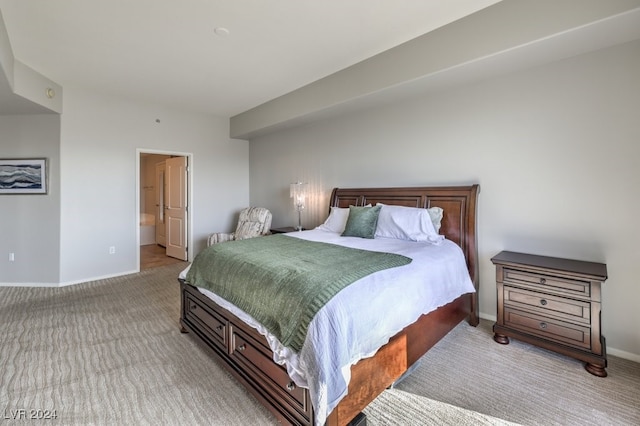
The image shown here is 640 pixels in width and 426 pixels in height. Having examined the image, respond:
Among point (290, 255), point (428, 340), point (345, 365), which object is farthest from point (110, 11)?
point (428, 340)

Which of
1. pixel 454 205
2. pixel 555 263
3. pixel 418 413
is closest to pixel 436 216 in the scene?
pixel 454 205

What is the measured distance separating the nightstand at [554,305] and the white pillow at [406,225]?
0.66 metres

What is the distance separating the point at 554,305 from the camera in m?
2.34

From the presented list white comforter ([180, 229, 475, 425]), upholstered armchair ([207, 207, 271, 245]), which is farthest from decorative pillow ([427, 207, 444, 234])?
upholstered armchair ([207, 207, 271, 245])

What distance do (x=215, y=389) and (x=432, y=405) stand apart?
1.42 meters

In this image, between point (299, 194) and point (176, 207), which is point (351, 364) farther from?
point (176, 207)

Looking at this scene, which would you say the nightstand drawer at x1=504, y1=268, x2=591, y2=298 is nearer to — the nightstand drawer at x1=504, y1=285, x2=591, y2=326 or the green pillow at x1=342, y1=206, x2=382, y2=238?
the nightstand drawer at x1=504, y1=285, x2=591, y2=326

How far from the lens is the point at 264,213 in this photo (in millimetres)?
5203

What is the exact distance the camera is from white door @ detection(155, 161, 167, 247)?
6.88m

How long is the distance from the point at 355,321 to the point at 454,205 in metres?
2.11

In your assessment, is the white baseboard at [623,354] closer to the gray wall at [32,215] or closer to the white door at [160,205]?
Result: the gray wall at [32,215]

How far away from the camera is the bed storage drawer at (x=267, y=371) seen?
154 cm

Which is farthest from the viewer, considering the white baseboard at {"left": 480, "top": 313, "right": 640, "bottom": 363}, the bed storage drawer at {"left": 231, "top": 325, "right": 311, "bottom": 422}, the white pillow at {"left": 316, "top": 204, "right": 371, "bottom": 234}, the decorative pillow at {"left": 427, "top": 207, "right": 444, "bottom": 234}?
the white pillow at {"left": 316, "top": 204, "right": 371, "bottom": 234}

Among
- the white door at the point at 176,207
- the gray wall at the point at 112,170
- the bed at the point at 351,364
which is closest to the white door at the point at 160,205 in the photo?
the white door at the point at 176,207
